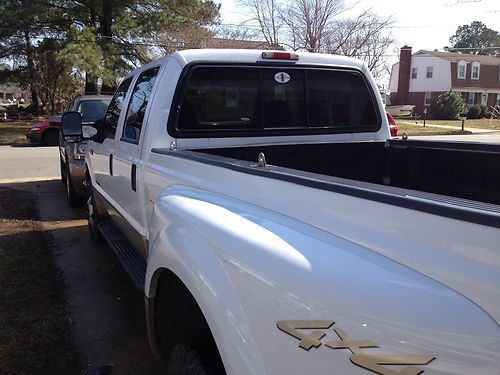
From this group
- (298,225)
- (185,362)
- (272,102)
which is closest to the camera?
(298,225)

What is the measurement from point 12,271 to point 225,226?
3.86 meters

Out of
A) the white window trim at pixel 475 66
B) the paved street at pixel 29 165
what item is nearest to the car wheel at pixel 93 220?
the paved street at pixel 29 165

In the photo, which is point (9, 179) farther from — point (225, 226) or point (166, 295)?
point (225, 226)

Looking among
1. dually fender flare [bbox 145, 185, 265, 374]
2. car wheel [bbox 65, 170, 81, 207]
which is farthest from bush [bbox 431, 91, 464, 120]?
dually fender flare [bbox 145, 185, 265, 374]

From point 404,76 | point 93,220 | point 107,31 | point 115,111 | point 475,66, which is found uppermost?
point 475,66

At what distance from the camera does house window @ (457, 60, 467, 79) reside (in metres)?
50.8

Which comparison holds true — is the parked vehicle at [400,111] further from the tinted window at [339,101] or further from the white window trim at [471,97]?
the tinted window at [339,101]

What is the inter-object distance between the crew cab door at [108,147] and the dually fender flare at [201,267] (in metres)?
1.96

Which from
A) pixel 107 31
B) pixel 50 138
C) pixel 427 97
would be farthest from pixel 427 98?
pixel 50 138

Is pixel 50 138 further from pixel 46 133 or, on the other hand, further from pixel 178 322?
pixel 178 322

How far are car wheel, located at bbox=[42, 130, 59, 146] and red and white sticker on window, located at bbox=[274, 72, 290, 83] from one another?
16280 mm

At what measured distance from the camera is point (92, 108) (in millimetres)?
9062

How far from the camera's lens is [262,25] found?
35594 mm

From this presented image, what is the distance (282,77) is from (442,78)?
51435 millimetres
